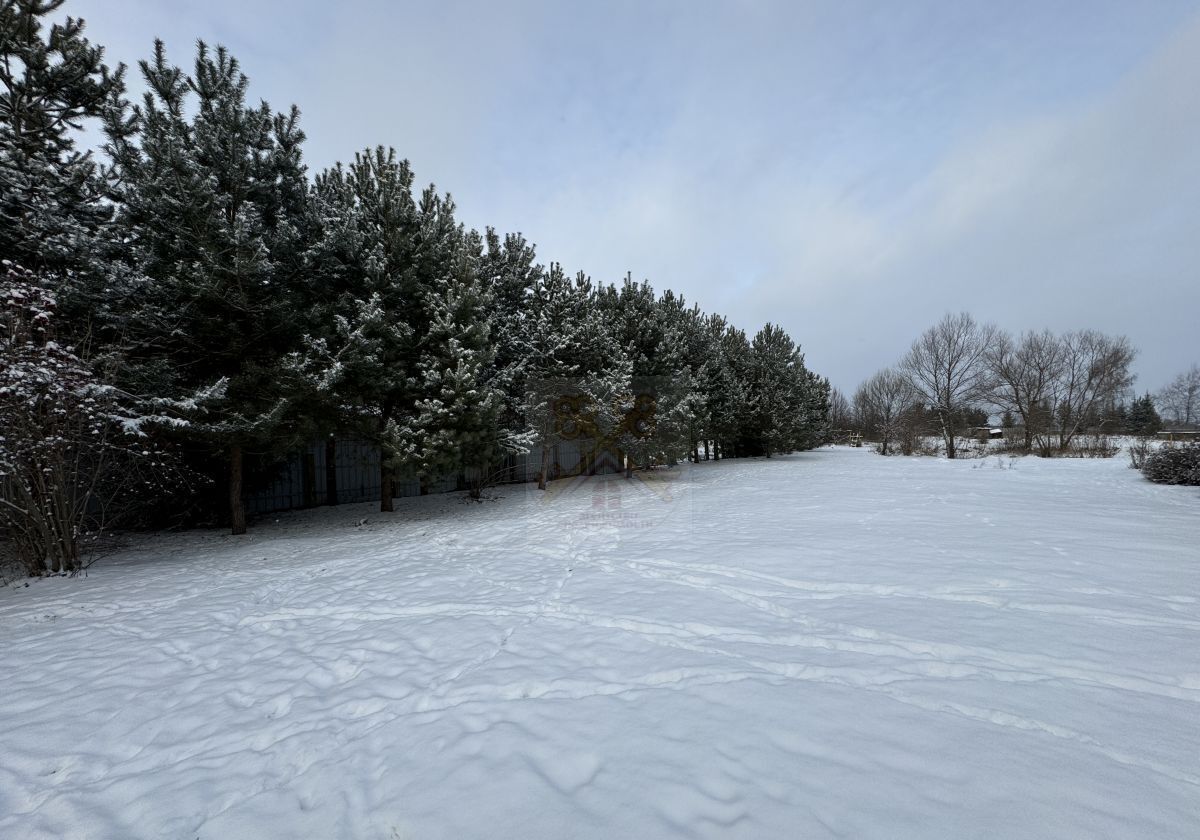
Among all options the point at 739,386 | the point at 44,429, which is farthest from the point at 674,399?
the point at 44,429

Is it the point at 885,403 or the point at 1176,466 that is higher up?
the point at 885,403

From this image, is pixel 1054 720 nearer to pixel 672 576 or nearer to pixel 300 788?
pixel 672 576

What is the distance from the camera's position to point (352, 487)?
45.2ft

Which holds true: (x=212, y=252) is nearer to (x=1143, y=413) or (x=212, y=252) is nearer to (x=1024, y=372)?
(x=1024, y=372)

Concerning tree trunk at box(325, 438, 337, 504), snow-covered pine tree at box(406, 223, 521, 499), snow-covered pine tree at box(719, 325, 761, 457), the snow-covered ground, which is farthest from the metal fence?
snow-covered pine tree at box(719, 325, 761, 457)

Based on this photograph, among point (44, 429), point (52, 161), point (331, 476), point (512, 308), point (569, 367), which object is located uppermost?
point (52, 161)

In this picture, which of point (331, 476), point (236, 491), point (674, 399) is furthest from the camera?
point (674, 399)

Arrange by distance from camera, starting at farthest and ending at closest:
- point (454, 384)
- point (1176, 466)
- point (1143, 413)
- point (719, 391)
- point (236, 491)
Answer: point (1143, 413), point (719, 391), point (1176, 466), point (454, 384), point (236, 491)

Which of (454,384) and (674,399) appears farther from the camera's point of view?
(674,399)

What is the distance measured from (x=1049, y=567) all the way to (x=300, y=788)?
757 centimetres

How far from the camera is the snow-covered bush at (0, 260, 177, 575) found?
5.44 metres

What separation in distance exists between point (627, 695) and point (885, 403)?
47939mm

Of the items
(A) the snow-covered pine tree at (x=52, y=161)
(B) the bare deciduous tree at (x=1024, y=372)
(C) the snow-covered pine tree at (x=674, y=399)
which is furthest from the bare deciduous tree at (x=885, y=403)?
(A) the snow-covered pine tree at (x=52, y=161)

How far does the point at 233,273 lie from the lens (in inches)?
295
